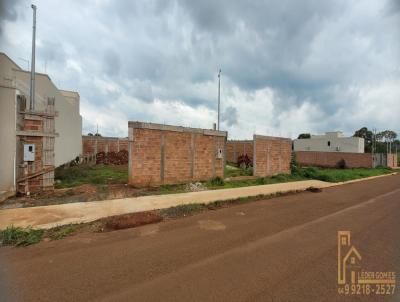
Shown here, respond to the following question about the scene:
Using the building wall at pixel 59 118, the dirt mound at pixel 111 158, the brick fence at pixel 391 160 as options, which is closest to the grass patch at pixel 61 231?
the building wall at pixel 59 118

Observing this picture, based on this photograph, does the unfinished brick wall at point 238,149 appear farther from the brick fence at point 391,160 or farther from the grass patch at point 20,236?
Result: the brick fence at point 391,160

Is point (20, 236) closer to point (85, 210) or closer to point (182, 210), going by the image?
point (85, 210)

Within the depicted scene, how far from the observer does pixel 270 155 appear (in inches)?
596

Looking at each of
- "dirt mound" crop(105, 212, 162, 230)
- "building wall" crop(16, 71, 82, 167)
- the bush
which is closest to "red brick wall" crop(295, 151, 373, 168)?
the bush

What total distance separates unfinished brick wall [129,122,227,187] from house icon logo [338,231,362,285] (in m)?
7.30

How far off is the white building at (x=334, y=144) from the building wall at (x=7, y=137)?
5458 centimetres

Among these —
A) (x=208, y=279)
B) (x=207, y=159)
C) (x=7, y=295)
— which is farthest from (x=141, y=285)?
(x=207, y=159)

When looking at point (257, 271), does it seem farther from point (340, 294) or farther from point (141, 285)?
point (141, 285)

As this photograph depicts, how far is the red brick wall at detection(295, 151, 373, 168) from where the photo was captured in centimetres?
2977

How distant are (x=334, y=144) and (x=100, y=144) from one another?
48870 mm

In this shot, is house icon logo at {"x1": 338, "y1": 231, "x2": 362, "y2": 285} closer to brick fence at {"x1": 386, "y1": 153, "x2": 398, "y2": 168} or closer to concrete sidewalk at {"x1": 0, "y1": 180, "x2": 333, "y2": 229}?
concrete sidewalk at {"x1": 0, "y1": 180, "x2": 333, "y2": 229}

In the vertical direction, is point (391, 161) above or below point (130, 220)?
above

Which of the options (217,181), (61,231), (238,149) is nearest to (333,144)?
(238,149)

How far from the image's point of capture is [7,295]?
2605mm
